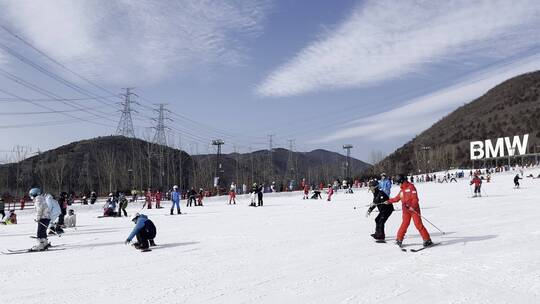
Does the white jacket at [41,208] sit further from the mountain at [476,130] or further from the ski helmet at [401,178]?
the mountain at [476,130]

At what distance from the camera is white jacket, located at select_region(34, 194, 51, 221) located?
12087 mm

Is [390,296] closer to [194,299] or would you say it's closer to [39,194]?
[194,299]

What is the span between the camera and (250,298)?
21.4 feet

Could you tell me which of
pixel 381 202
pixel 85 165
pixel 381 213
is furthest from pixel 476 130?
pixel 381 213

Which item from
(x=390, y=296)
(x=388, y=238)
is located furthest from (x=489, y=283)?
(x=388, y=238)

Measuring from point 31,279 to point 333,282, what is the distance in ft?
17.4

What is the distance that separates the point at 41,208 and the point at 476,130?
17169 cm

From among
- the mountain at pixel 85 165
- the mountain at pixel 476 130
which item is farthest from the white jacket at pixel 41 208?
the mountain at pixel 476 130

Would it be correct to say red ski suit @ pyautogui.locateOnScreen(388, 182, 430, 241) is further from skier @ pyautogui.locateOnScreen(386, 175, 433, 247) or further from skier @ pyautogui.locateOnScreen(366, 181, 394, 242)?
skier @ pyautogui.locateOnScreen(366, 181, 394, 242)

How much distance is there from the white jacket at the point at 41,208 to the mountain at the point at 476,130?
118588mm

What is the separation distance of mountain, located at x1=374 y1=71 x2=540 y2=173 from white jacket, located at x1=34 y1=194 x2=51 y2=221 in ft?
389

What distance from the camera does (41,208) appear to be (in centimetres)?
1217

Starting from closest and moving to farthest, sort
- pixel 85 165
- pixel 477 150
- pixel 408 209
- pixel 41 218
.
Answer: pixel 408 209 < pixel 41 218 < pixel 477 150 < pixel 85 165

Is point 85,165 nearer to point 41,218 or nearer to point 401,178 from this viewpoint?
point 41,218
